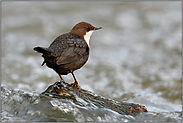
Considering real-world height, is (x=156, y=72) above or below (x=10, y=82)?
above

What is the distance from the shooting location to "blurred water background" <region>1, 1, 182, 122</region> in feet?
21.3

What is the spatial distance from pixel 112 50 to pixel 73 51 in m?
4.95

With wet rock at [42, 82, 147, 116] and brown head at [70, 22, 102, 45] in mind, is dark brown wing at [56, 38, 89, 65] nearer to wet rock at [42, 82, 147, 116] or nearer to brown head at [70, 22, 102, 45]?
brown head at [70, 22, 102, 45]

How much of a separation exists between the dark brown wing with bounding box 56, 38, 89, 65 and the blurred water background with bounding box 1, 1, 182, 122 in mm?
1014

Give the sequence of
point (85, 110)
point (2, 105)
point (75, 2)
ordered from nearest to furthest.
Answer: point (85, 110) → point (2, 105) → point (75, 2)

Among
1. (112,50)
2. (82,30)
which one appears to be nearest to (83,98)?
(82,30)

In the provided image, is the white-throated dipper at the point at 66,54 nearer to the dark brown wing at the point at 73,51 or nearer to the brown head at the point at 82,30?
the dark brown wing at the point at 73,51

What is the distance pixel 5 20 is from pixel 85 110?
7.48m

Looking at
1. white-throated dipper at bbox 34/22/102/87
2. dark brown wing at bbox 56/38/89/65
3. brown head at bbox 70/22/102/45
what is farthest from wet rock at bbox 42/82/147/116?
brown head at bbox 70/22/102/45

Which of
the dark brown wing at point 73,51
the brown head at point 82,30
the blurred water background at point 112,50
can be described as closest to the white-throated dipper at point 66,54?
the dark brown wing at point 73,51

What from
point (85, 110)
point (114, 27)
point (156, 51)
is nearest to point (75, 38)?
point (85, 110)

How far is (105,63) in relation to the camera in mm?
8086

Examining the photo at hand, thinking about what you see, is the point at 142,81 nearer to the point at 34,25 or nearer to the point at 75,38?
the point at 75,38

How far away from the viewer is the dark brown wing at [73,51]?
379cm
